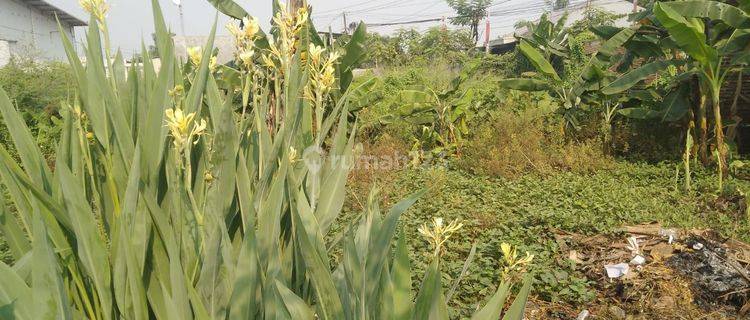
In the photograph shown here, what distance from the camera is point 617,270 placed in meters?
2.86

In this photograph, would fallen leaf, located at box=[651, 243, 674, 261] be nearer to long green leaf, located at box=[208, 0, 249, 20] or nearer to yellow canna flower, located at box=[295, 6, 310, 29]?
yellow canna flower, located at box=[295, 6, 310, 29]

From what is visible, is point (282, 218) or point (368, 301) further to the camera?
point (282, 218)

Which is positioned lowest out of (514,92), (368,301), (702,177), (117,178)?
(702,177)

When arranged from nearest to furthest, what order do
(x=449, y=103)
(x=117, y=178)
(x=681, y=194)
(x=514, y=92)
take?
1. (x=117, y=178)
2. (x=681, y=194)
3. (x=449, y=103)
4. (x=514, y=92)

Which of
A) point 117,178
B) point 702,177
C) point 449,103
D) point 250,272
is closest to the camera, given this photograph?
point 250,272

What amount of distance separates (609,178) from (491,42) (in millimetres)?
19614

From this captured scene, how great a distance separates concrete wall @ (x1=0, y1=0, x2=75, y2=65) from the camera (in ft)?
49.5

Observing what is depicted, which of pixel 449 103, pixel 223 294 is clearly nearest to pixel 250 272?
pixel 223 294

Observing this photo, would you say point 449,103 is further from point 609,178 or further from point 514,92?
point 609,178

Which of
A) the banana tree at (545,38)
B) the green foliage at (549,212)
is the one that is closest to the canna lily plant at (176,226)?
the green foliage at (549,212)

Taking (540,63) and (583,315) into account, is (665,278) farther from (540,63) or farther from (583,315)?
(540,63)

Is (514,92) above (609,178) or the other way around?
above

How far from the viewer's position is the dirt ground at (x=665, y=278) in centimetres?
250

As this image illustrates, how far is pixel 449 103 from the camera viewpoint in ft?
21.0
